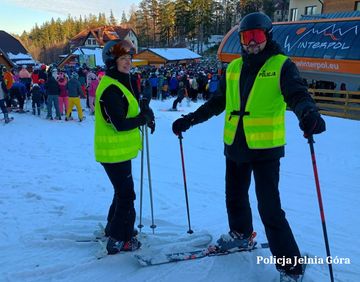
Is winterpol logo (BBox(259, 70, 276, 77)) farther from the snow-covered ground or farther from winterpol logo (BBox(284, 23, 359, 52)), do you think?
winterpol logo (BBox(284, 23, 359, 52))

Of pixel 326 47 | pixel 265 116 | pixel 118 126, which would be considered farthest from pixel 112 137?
pixel 326 47

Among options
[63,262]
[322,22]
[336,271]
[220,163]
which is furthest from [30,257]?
[322,22]

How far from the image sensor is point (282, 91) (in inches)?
99.2

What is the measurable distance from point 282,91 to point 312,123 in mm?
374

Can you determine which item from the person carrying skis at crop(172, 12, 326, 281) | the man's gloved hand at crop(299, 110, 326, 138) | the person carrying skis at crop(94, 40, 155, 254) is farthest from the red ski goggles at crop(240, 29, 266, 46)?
the person carrying skis at crop(94, 40, 155, 254)

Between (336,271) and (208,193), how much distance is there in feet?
8.03

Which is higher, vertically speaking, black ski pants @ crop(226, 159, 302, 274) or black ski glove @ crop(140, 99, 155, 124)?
black ski glove @ crop(140, 99, 155, 124)

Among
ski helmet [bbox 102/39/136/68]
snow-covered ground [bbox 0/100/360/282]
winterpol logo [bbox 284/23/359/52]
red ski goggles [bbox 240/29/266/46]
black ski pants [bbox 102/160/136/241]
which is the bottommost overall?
snow-covered ground [bbox 0/100/360/282]

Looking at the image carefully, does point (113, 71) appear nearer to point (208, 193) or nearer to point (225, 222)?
point (225, 222)

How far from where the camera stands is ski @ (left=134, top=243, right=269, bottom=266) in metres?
3.07

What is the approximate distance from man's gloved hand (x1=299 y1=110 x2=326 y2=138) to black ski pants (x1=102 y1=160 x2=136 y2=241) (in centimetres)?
156

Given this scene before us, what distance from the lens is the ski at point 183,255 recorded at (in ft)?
10.1

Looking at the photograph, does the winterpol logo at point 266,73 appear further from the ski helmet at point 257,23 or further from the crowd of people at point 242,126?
the ski helmet at point 257,23

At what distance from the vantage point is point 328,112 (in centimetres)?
1446
